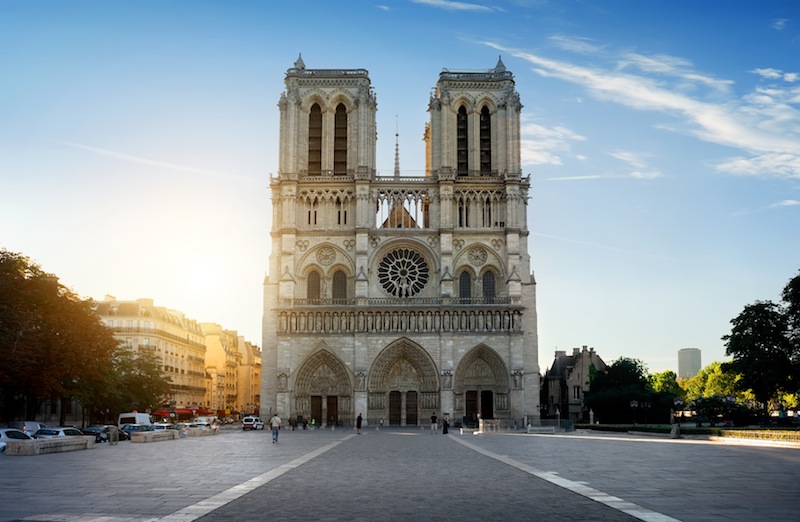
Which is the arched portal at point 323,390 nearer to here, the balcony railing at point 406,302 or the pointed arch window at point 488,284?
the balcony railing at point 406,302

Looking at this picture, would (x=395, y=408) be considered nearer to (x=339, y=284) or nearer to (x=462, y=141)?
(x=339, y=284)

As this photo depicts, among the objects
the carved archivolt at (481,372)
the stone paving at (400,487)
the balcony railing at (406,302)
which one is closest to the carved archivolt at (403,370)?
the carved archivolt at (481,372)

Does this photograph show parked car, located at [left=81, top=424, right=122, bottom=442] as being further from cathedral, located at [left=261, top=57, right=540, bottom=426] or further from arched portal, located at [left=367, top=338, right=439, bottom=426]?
arched portal, located at [left=367, top=338, right=439, bottom=426]

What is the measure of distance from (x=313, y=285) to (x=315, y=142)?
11.8 m

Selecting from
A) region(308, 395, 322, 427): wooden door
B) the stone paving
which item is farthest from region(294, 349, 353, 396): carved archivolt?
the stone paving

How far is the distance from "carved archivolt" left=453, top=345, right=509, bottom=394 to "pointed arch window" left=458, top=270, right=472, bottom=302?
4.68 meters

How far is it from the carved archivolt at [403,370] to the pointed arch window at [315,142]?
16.1 meters

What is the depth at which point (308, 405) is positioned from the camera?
6512 cm

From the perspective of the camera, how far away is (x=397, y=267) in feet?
220

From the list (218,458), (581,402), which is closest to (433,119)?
(581,402)

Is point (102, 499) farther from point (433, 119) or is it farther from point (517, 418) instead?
point (433, 119)

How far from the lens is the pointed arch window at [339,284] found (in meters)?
66.9

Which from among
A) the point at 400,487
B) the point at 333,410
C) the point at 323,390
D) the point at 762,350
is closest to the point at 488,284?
the point at 323,390

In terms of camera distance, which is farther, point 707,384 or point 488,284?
point 707,384
